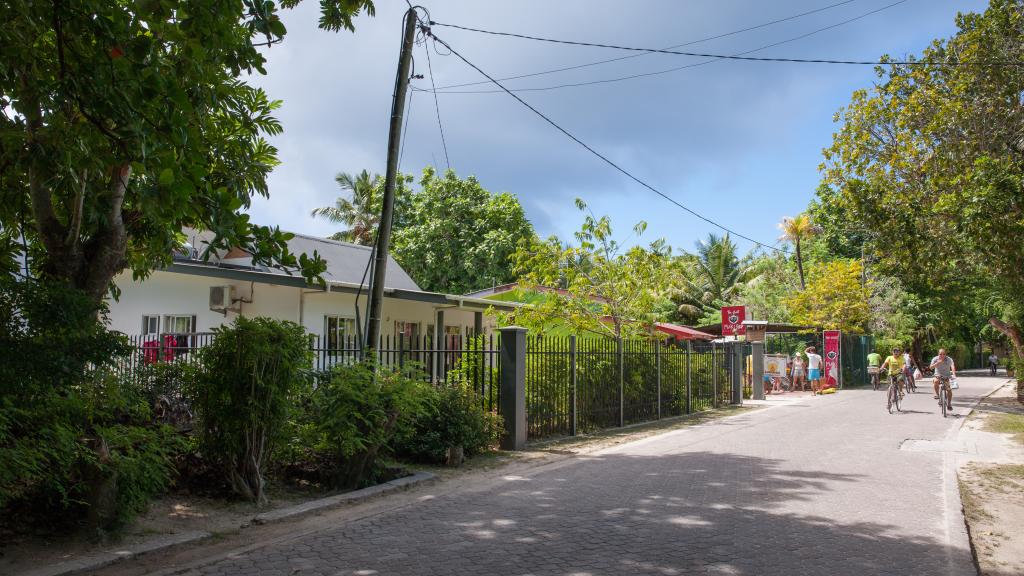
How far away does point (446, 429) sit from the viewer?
31.9 ft

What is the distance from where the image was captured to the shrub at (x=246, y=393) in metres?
7.02

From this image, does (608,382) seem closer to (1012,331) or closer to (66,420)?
(66,420)

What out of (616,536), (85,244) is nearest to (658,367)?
(616,536)

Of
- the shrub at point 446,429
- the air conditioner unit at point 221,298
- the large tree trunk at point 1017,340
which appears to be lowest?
the shrub at point 446,429

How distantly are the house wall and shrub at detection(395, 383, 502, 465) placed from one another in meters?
5.42

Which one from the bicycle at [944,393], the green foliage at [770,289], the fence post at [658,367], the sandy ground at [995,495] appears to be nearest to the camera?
the sandy ground at [995,495]

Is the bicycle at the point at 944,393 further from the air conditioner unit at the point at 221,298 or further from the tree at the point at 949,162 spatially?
the air conditioner unit at the point at 221,298

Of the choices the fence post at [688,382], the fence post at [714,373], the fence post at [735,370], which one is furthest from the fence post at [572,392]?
the fence post at [735,370]

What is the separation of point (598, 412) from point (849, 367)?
76.9ft

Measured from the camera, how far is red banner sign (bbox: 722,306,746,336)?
70.6 feet

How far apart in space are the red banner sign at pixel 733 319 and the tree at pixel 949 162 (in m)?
4.10

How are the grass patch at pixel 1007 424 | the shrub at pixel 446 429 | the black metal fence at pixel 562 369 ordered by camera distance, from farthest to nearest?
the grass patch at pixel 1007 424 < the black metal fence at pixel 562 369 < the shrub at pixel 446 429

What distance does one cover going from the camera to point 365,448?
7.89 metres

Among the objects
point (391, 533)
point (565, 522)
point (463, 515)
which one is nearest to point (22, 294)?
point (391, 533)
